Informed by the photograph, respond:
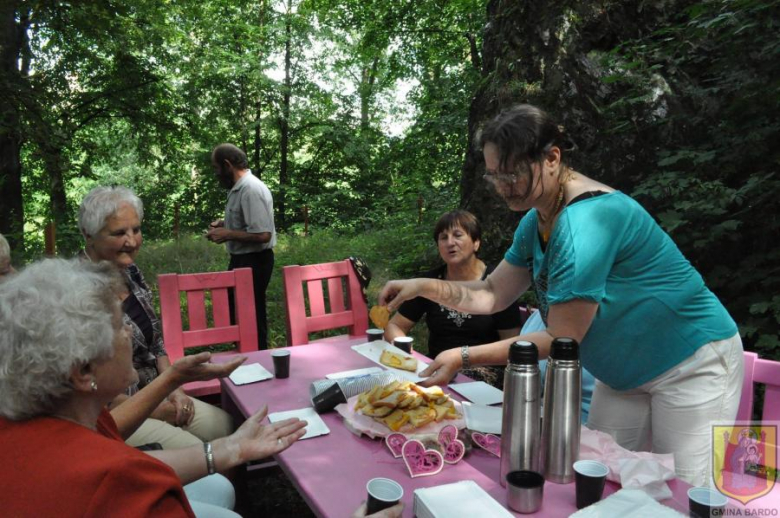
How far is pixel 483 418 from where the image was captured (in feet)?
6.08

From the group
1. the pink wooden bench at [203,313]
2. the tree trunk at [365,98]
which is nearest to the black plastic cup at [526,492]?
the pink wooden bench at [203,313]

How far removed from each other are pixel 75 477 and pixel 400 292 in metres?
1.55

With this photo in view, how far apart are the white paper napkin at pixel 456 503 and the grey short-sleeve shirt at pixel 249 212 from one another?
3354 millimetres

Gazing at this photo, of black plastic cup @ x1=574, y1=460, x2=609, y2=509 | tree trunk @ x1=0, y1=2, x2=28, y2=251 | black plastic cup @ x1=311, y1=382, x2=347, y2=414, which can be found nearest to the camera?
black plastic cup @ x1=574, y1=460, x2=609, y2=509

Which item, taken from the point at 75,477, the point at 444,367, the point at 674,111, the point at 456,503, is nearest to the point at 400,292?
the point at 444,367

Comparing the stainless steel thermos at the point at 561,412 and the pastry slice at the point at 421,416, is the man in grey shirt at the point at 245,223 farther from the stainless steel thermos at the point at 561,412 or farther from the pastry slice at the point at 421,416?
the stainless steel thermos at the point at 561,412

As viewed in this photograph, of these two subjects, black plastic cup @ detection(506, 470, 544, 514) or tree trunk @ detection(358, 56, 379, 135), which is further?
tree trunk @ detection(358, 56, 379, 135)

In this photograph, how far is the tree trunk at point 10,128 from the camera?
17.3 feet

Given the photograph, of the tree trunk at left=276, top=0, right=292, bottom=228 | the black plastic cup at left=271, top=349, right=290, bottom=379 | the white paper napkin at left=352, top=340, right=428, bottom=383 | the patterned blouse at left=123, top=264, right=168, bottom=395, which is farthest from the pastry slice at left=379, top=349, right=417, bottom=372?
the tree trunk at left=276, top=0, right=292, bottom=228

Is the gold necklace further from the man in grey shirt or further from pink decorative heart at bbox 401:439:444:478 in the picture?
the man in grey shirt

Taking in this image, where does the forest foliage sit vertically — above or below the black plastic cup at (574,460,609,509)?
above

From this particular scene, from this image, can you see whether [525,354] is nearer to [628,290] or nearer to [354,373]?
[628,290]

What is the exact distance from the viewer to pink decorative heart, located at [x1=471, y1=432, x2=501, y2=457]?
1.68 metres

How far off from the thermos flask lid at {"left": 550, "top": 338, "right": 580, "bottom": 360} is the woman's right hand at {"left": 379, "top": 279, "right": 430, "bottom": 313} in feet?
3.27
